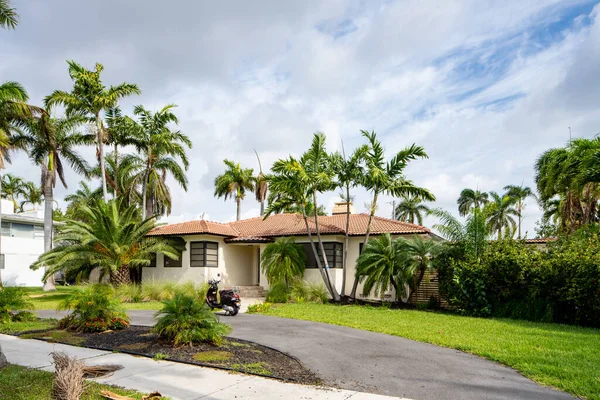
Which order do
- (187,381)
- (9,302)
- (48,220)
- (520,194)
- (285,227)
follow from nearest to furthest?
(187,381)
(9,302)
(285,227)
(48,220)
(520,194)

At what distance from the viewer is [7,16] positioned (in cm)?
1034

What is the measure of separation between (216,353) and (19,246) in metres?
33.1

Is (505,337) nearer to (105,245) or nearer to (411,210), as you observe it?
(105,245)

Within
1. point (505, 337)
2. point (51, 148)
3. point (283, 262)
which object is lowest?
point (505, 337)

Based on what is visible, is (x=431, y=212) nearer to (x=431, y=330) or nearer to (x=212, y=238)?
(x=431, y=330)

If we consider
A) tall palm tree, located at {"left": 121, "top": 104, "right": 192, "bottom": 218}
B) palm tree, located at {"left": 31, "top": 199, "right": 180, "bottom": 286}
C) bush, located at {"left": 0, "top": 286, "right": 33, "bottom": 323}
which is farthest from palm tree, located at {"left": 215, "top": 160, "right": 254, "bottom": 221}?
bush, located at {"left": 0, "top": 286, "right": 33, "bottom": 323}

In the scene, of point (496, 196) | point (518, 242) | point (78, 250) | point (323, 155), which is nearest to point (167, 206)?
point (78, 250)

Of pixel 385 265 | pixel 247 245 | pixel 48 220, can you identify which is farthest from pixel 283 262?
pixel 48 220

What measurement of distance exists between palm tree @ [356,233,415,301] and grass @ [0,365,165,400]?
42.5 ft

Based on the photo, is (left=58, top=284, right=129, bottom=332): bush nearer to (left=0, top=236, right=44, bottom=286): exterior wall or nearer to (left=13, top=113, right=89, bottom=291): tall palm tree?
(left=13, top=113, right=89, bottom=291): tall palm tree

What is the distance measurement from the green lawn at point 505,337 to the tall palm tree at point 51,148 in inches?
650

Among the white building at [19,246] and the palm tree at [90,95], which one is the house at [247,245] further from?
the white building at [19,246]

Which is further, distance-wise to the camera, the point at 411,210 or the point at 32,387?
the point at 411,210

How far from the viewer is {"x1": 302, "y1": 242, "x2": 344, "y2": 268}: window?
22016 mm
